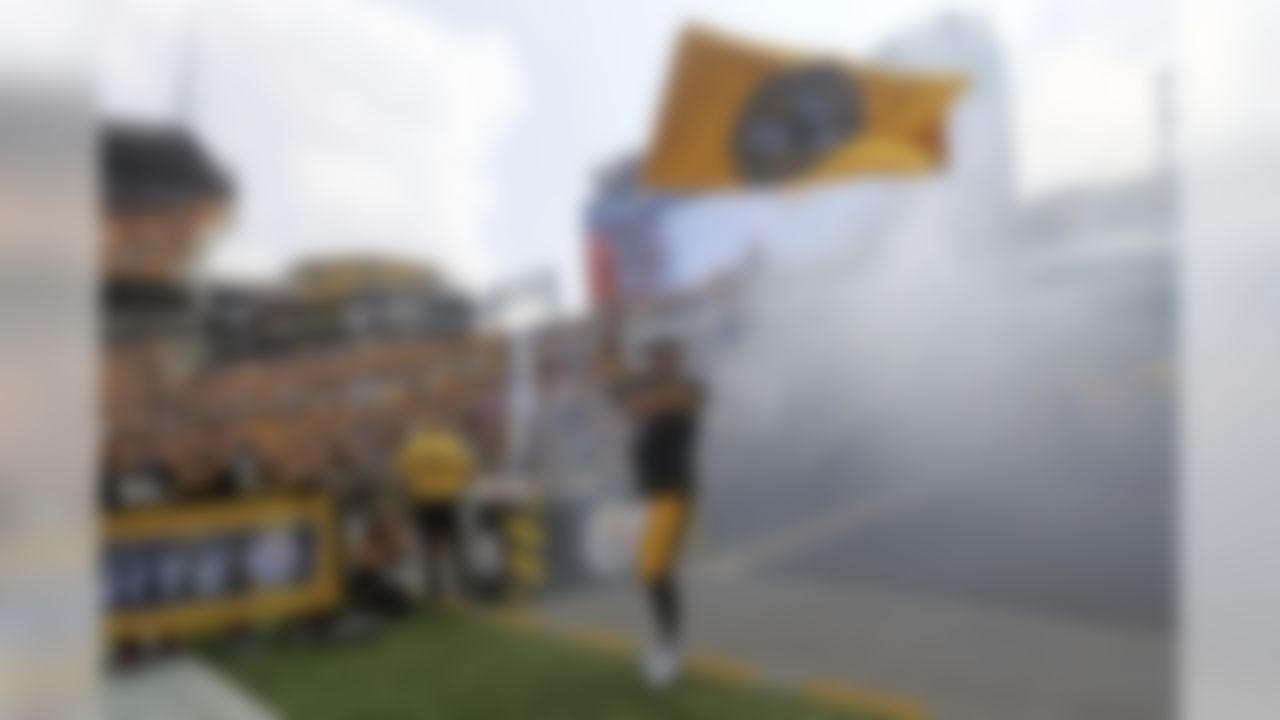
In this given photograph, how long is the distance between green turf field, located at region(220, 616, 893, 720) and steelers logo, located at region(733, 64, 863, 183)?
Result: 1.15m

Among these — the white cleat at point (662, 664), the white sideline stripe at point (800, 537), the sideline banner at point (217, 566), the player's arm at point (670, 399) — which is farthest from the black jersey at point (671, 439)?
the sideline banner at point (217, 566)

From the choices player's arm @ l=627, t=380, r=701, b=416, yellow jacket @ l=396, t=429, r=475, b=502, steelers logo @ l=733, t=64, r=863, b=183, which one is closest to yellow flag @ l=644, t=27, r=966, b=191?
steelers logo @ l=733, t=64, r=863, b=183

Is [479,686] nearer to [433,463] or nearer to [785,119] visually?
[433,463]

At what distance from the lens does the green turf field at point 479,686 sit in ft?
5.88

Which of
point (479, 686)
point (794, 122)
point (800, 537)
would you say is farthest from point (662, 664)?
point (794, 122)

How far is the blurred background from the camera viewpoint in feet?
5.71

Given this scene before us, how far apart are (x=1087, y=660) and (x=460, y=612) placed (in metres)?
1.56

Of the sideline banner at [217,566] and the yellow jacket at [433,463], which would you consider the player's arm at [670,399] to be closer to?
the yellow jacket at [433,463]

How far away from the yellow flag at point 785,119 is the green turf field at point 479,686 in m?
1.10

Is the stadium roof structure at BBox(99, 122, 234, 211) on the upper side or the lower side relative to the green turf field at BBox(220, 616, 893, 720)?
upper

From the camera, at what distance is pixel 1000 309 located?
6.75 ft

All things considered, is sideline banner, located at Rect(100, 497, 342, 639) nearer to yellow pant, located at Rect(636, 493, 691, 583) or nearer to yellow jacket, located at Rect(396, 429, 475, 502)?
yellow jacket, located at Rect(396, 429, 475, 502)

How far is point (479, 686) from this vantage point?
1904 millimetres

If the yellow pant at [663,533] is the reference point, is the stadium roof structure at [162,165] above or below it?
above
